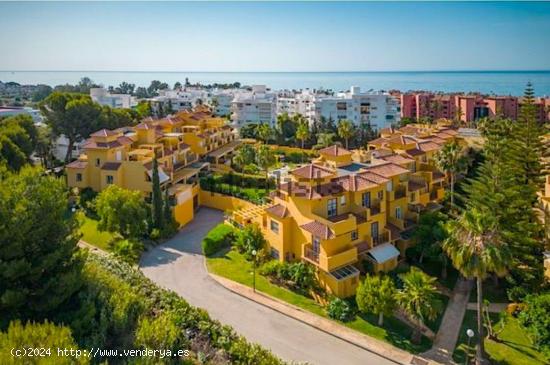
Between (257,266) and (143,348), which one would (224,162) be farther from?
(143,348)

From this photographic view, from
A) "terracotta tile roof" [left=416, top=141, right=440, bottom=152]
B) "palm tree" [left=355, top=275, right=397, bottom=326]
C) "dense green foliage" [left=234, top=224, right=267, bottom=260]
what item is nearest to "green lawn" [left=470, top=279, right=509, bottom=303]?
"palm tree" [left=355, top=275, right=397, bottom=326]

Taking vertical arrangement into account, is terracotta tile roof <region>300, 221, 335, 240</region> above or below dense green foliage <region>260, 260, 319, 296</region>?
above

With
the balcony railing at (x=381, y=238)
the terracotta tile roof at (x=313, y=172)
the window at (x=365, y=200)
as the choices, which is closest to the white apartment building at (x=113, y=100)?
the terracotta tile roof at (x=313, y=172)

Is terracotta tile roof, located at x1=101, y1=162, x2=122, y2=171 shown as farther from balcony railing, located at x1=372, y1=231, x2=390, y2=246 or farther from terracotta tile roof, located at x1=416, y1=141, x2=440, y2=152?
terracotta tile roof, located at x1=416, y1=141, x2=440, y2=152

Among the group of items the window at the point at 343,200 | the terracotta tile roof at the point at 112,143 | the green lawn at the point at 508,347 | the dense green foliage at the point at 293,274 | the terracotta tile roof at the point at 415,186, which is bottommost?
the green lawn at the point at 508,347

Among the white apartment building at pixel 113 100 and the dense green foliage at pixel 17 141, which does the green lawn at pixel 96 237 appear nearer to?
the dense green foliage at pixel 17 141

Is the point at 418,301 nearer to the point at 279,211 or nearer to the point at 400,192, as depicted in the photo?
the point at 279,211
